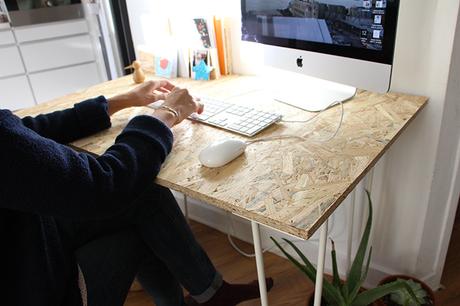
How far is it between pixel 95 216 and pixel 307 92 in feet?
2.56

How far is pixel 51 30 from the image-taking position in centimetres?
225

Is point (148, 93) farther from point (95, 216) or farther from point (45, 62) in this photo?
point (45, 62)

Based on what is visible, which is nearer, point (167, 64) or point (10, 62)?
point (167, 64)

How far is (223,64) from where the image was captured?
150 centimetres

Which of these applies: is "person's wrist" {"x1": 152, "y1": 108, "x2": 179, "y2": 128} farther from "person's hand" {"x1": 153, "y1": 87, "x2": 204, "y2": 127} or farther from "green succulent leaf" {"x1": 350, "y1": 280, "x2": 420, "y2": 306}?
"green succulent leaf" {"x1": 350, "y1": 280, "x2": 420, "y2": 306}

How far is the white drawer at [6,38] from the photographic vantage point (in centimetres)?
214

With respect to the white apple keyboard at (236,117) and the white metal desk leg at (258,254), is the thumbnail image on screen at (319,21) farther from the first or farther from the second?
the white metal desk leg at (258,254)

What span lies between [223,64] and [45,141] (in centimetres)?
92

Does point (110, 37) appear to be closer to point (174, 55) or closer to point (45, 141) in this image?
point (174, 55)

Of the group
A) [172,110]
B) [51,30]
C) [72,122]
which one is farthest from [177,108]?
[51,30]

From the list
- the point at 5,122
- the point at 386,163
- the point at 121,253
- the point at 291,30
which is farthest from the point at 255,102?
the point at 5,122

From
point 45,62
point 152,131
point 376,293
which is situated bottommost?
point 376,293

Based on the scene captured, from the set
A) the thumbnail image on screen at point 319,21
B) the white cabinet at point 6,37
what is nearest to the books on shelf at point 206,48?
the thumbnail image on screen at point 319,21

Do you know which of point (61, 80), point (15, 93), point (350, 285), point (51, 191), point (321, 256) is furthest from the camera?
point (61, 80)
